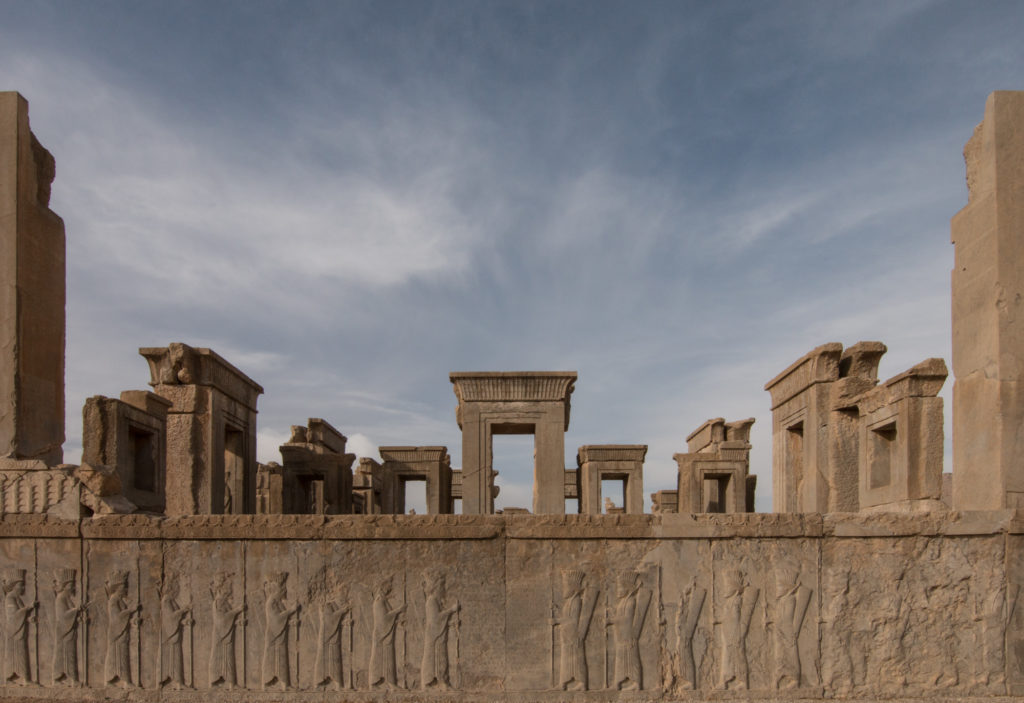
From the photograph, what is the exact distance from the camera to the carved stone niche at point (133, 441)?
8.97m

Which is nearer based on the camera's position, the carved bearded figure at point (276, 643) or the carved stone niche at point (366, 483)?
the carved bearded figure at point (276, 643)

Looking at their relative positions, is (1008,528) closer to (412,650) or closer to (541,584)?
(541,584)

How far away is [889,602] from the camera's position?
5.79m

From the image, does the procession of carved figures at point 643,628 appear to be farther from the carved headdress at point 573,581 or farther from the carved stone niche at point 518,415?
the carved stone niche at point 518,415

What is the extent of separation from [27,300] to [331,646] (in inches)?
167

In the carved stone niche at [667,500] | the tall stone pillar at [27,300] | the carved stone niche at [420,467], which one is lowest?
the carved stone niche at [667,500]

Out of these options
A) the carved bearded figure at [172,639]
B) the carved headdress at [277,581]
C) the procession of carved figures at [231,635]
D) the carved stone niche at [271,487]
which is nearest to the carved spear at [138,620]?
the procession of carved figures at [231,635]

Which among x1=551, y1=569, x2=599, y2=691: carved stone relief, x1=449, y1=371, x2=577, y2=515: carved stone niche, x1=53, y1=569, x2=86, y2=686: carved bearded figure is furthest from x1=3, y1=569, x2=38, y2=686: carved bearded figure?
x1=449, y1=371, x2=577, y2=515: carved stone niche

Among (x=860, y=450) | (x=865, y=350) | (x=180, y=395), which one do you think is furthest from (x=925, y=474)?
(x=180, y=395)

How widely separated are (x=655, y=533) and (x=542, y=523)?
0.94 metres

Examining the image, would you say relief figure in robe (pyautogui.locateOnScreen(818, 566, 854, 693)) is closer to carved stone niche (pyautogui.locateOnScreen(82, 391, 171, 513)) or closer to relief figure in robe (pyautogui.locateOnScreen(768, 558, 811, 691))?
relief figure in robe (pyautogui.locateOnScreen(768, 558, 811, 691))

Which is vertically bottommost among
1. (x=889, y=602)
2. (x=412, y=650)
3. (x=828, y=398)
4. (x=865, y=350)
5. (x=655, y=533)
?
(x=412, y=650)

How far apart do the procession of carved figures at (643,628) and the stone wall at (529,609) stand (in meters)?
0.02

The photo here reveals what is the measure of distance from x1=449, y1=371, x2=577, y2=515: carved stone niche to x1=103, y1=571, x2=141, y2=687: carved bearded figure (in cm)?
657
